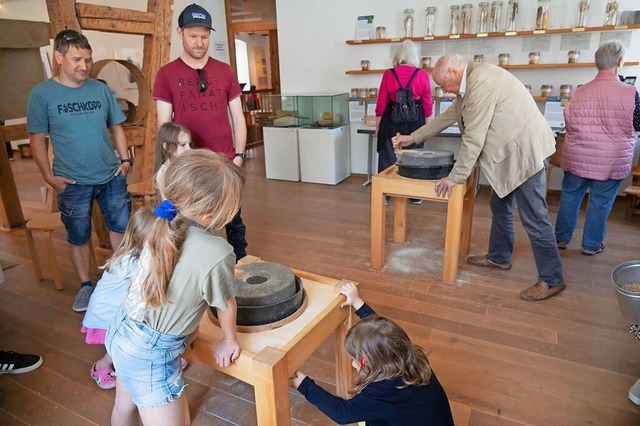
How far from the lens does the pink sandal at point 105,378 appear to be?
6.07 feet

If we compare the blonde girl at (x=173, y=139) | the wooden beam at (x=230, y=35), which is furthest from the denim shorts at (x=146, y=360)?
the wooden beam at (x=230, y=35)

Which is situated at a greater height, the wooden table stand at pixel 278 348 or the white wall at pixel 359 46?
the white wall at pixel 359 46

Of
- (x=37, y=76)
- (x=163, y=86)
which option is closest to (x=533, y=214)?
(x=163, y=86)

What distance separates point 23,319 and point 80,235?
550mm

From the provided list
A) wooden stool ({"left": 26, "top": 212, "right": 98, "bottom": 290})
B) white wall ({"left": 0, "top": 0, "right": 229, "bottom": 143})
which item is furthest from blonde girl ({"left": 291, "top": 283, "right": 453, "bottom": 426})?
white wall ({"left": 0, "top": 0, "right": 229, "bottom": 143})

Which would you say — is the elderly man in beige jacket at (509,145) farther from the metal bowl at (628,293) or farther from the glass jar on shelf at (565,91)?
the glass jar on shelf at (565,91)

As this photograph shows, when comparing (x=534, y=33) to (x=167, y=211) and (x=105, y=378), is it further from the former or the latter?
(x=105, y=378)

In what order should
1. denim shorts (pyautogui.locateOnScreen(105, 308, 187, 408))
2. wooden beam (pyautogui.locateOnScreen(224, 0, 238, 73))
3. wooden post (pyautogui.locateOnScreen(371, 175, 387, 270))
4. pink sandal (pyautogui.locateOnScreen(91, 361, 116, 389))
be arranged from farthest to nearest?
1. wooden beam (pyautogui.locateOnScreen(224, 0, 238, 73))
2. wooden post (pyautogui.locateOnScreen(371, 175, 387, 270))
3. pink sandal (pyautogui.locateOnScreen(91, 361, 116, 389))
4. denim shorts (pyautogui.locateOnScreen(105, 308, 187, 408))

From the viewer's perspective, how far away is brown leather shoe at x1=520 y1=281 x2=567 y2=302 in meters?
2.42

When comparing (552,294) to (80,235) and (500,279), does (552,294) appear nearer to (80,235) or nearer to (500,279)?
(500,279)

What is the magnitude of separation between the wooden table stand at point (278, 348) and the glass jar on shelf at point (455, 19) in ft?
12.4

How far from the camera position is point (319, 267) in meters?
2.92

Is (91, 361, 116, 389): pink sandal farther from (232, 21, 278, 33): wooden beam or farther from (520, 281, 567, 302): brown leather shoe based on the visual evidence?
(232, 21, 278, 33): wooden beam

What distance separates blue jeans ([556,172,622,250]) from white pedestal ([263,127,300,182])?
2.98 metres
